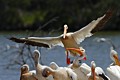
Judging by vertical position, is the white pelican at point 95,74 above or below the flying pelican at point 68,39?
below

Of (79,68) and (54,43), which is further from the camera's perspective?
(54,43)

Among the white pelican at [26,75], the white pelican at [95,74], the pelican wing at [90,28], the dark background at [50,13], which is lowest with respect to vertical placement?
the white pelican at [95,74]

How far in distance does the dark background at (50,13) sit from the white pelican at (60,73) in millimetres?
33468

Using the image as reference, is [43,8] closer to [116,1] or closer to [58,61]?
[116,1]

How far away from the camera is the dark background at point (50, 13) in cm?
5094

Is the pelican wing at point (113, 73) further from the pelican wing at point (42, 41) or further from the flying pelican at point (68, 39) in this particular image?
the pelican wing at point (42, 41)

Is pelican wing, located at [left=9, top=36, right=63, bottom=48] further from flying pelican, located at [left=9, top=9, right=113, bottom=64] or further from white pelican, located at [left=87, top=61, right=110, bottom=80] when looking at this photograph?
white pelican, located at [left=87, top=61, right=110, bottom=80]

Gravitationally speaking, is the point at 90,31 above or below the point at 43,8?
below

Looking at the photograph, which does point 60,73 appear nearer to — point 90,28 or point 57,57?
point 90,28

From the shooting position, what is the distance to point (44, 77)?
48.5 ft

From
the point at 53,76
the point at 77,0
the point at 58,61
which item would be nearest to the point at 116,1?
the point at 77,0

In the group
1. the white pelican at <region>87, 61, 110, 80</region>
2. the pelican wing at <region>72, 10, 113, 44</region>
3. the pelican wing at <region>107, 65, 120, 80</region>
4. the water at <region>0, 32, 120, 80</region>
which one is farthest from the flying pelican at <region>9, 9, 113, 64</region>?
the white pelican at <region>87, 61, 110, 80</region>

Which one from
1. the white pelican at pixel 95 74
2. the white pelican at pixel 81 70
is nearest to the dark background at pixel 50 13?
the white pelican at pixel 81 70

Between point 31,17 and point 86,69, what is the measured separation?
42.7m
